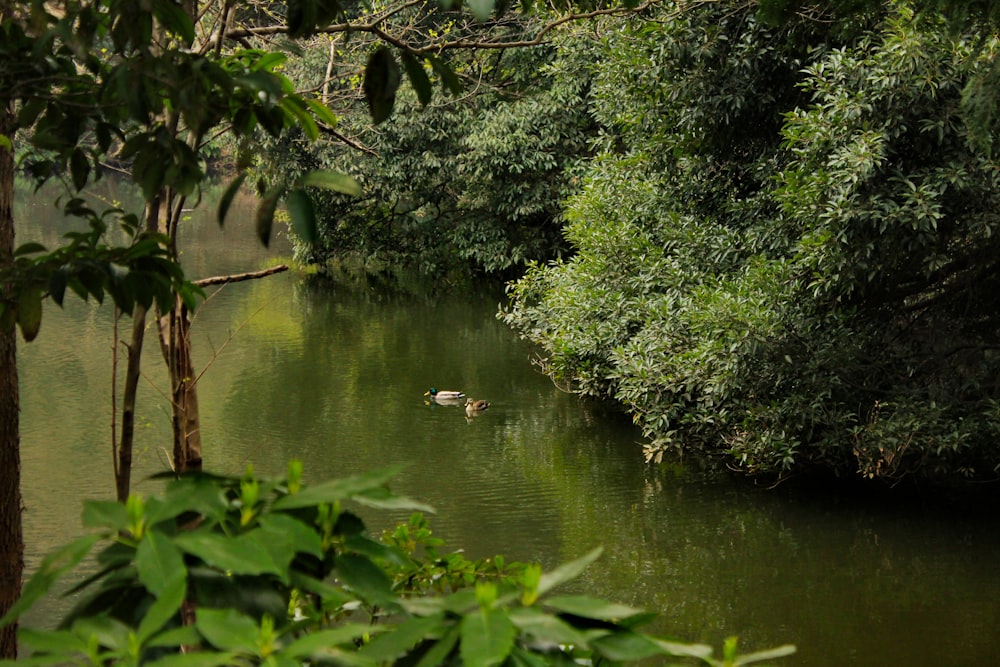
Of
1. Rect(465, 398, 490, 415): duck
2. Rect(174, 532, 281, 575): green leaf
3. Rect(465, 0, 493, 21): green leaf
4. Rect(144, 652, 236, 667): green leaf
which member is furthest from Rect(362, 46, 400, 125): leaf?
Rect(465, 398, 490, 415): duck

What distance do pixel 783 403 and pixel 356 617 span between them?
328 centimetres

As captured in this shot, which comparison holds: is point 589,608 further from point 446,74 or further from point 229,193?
point 446,74

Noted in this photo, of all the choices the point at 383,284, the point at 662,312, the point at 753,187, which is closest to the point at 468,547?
the point at 662,312

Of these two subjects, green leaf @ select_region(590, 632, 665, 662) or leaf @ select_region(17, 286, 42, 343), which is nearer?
green leaf @ select_region(590, 632, 665, 662)

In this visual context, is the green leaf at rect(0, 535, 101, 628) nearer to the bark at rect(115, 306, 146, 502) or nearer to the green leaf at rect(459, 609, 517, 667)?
the green leaf at rect(459, 609, 517, 667)

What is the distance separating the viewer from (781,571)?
674 cm

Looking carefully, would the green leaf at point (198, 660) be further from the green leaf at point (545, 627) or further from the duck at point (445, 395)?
the duck at point (445, 395)

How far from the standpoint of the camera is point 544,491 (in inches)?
322

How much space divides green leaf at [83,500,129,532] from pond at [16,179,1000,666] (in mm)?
2991

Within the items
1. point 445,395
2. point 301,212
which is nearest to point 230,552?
point 301,212

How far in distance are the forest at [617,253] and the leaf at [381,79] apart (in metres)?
0.01

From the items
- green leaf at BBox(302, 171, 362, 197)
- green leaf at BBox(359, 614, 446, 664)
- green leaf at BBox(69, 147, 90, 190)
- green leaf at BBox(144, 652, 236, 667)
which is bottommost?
green leaf at BBox(359, 614, 446, 664)

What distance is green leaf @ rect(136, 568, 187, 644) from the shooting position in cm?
103

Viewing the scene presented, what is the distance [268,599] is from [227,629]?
0.09 meters
